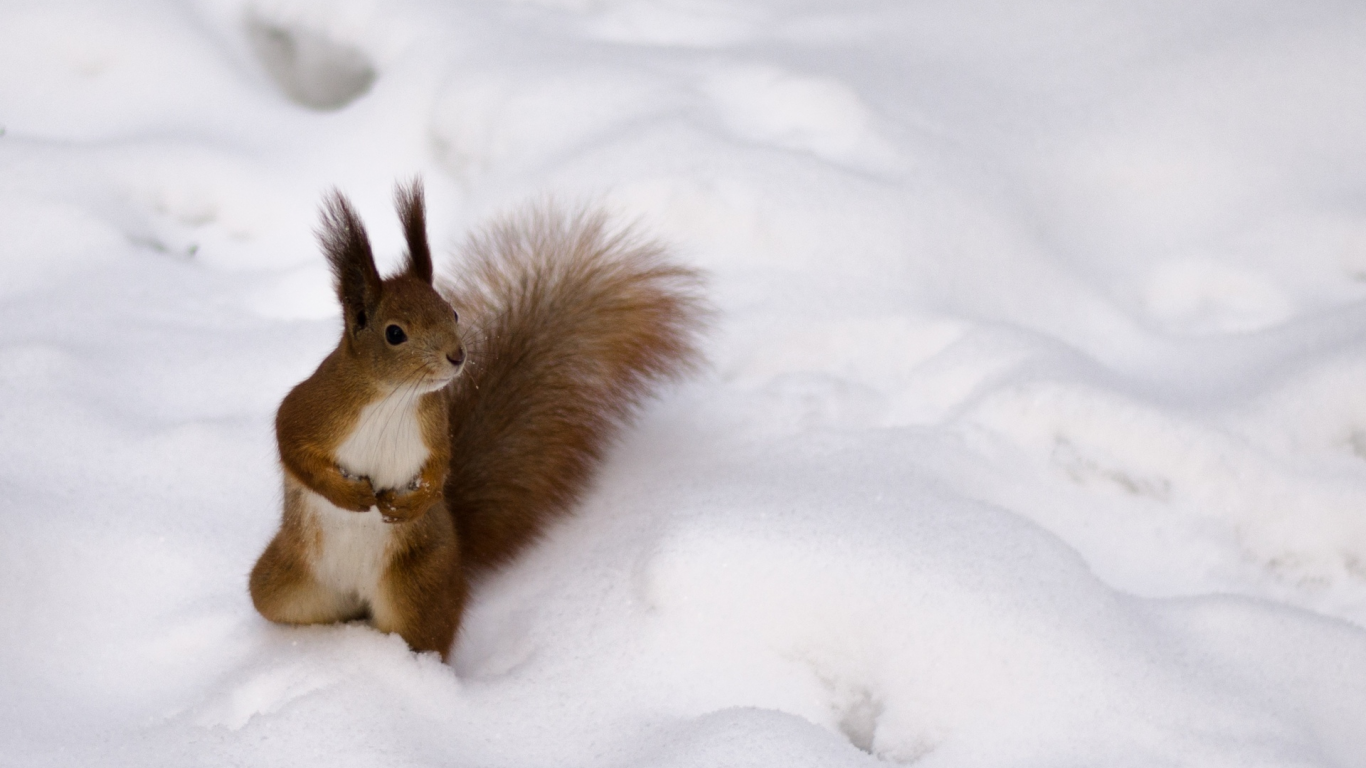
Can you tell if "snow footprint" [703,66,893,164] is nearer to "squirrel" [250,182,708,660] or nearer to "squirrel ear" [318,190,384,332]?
"squirrel" [250,182,708,660]

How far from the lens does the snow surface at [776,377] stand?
154cm

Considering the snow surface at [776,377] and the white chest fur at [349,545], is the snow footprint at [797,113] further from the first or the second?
the white chest fur at [349,545]

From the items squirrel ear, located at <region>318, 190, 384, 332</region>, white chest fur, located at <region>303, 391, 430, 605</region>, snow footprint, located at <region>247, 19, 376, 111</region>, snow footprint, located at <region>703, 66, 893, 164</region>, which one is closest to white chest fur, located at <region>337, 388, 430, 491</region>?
white chest fur, located at <region>303, 391, 430, 605</region>

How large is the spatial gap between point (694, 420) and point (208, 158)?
55.4 inches

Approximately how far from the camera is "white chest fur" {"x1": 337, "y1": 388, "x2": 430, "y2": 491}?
4.63 ft

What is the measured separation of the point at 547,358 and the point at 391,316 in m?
0.52

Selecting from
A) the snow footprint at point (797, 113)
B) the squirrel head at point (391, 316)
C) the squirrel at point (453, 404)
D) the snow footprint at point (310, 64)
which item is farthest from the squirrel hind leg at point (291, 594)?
the snow footprint at point (310, 64)

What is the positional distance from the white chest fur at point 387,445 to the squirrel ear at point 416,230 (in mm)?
165

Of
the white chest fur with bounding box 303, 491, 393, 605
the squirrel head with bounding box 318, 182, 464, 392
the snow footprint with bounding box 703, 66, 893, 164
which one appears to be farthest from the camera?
the snow footprint with bounding box 703, 66, 893, 164

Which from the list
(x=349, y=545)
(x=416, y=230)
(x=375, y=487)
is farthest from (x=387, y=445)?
(x=416, y=230)

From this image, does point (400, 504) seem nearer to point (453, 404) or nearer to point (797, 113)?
point (453, 404)

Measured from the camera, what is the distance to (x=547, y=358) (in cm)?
187

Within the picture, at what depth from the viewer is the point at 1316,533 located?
1.85m

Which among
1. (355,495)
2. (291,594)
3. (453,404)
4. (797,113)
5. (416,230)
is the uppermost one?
(416,230)
